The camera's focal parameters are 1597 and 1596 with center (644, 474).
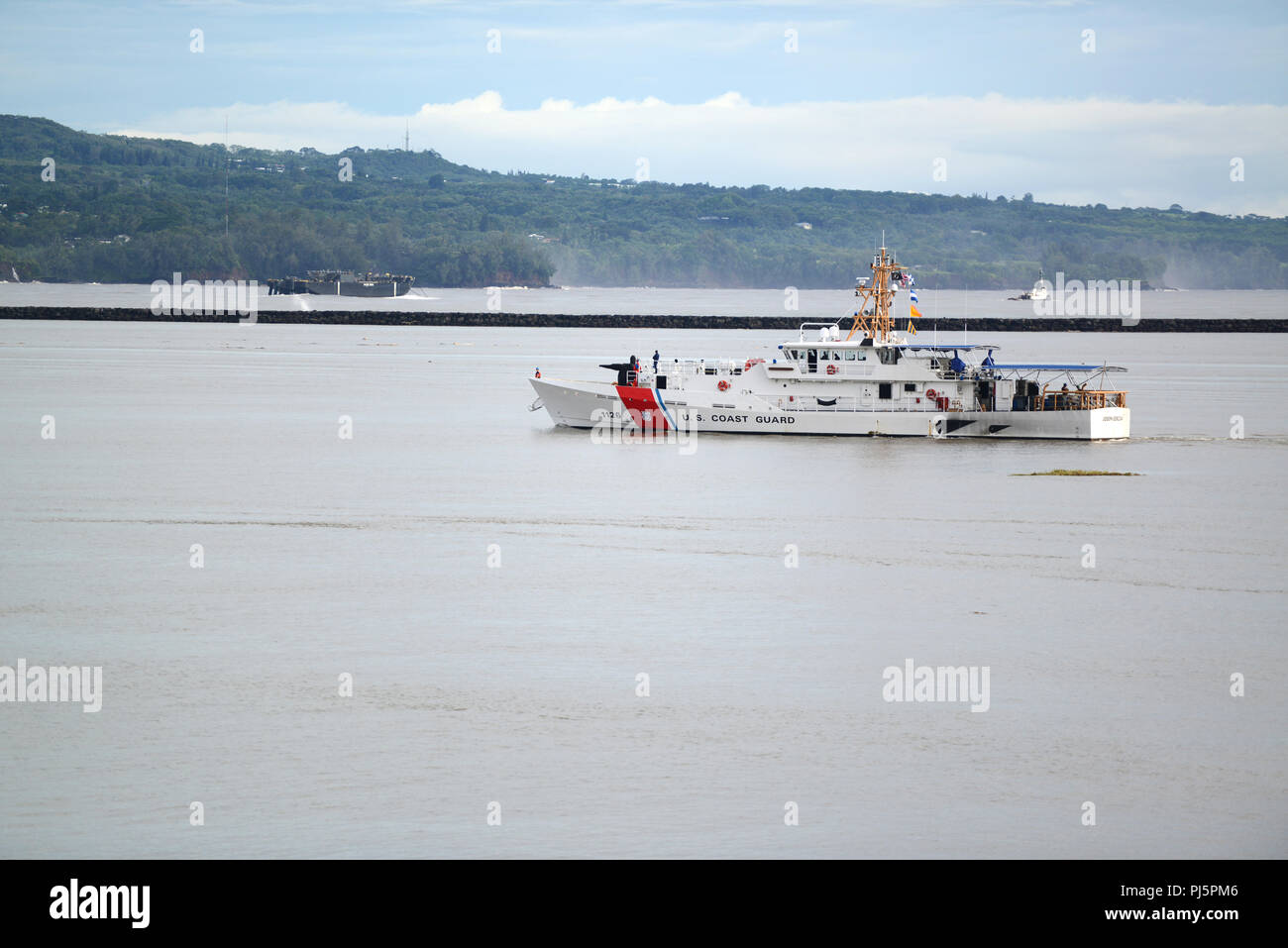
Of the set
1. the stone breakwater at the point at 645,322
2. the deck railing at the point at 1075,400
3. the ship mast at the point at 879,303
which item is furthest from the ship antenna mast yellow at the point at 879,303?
the stone breakwater at the point at 645,322

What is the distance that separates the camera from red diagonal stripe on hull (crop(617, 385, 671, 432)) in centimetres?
5975

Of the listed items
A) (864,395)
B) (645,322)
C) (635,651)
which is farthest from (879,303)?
(645,322)

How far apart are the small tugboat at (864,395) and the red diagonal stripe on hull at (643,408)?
0.04 metres

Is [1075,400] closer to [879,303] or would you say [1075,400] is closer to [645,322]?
[879,303]

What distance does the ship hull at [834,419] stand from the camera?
193 ft

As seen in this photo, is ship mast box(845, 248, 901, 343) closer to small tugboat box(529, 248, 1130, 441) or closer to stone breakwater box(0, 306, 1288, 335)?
small tugboat box(529, 248, 1130, 441)

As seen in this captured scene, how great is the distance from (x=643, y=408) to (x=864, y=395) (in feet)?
27.1

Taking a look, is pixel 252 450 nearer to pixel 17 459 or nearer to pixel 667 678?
pixel 17 459

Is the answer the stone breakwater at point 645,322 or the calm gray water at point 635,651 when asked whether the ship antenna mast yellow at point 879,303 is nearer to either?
the calm gray water at point 635,651

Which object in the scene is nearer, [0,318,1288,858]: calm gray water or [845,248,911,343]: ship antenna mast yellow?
[0,318,1288,858]: calm gray water

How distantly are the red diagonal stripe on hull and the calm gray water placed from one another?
7063mm

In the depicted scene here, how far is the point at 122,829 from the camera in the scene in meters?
16.4

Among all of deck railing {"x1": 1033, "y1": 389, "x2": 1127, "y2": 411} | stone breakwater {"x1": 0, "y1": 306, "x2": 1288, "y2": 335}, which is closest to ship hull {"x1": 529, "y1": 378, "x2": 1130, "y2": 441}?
deck railing {"x1": 1033, "y1": 389, "x2": 1127, "y2": 411}
